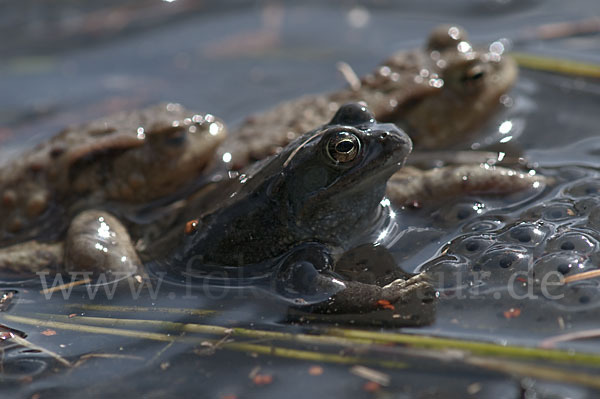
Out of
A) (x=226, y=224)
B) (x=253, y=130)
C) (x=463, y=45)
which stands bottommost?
(x=226, y=224)

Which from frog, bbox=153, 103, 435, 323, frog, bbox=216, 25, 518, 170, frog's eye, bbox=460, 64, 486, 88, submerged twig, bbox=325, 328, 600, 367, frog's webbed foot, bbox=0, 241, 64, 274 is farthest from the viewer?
frog's eye, bbox=460, 64, 486, 88

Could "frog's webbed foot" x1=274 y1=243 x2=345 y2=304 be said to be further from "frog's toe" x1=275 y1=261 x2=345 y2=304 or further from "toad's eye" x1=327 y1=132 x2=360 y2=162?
"toad's eye" x1=327 y1=132 x2=360 y2=162

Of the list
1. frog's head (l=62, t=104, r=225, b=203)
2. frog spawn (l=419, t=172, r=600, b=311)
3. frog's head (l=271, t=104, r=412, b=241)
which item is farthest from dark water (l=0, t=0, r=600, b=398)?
frog's head (l=62, t=104, r=225, b=203)

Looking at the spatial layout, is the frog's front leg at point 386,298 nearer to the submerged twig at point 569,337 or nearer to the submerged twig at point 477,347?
the submerged twig at point 477,347

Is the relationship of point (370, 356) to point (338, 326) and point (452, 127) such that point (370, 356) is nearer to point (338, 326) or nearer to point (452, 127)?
point (338, 326)

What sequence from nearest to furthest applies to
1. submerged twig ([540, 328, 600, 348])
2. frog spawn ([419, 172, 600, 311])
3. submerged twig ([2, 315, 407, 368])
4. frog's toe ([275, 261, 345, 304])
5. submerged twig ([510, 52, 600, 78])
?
submerged twig ([540, 328, 600, 348]) → submerged twig ([2, 315, 407, 368]) → frog spawn ([419, 172, 600, 311]) → frog's toe ([275, 261, 345, 304]) → submerged twig ([510, 52, 600, 78])

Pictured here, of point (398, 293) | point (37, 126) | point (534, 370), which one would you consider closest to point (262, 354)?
point (398, 293)

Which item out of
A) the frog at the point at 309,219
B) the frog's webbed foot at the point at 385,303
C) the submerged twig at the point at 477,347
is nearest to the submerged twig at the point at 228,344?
the submerged twig at the point at 477,347
